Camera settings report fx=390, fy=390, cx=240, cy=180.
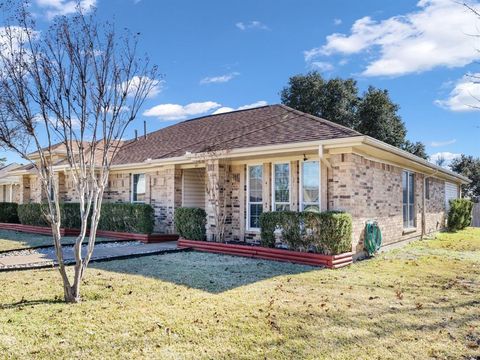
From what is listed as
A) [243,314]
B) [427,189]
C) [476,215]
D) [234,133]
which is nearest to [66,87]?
[243,314]

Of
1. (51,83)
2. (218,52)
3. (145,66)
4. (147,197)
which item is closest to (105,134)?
(51,83)

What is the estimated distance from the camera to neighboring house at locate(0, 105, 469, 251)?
1005cm

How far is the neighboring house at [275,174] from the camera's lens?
33.0 ft

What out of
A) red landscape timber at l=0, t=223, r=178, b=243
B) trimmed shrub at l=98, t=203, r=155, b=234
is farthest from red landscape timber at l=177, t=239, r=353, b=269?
trimmed shrub at l=98, t=203, r=155, b=234

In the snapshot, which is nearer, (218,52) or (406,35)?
(406,35)

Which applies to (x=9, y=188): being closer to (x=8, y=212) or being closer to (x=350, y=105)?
(x=8, y=212)

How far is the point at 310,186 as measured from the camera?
35.1 feet

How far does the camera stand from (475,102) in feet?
23.7

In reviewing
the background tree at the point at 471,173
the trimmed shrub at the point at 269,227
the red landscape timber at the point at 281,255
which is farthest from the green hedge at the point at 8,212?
the background tree at the point at 471,173

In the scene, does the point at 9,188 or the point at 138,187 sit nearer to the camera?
the point at 138,187

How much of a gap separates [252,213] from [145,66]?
21.0 ft

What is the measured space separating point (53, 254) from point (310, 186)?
728cm

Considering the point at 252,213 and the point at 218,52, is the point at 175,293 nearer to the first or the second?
the point at 252,213

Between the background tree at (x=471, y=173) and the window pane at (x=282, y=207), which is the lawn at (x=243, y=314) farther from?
the background tree at (x=471, y=173)
